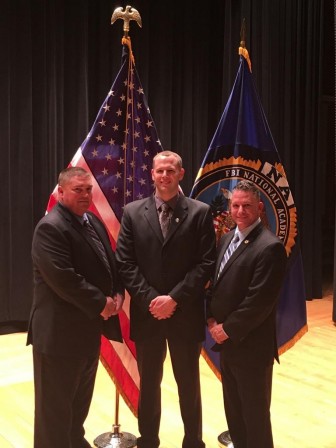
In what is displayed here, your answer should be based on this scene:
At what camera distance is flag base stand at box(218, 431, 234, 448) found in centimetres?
308

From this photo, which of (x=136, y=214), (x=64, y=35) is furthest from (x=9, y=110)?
(x=136, y=214)

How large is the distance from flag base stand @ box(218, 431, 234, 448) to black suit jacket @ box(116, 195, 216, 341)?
0.71 meters

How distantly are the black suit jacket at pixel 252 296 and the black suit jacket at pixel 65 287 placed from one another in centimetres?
56

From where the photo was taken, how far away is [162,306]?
8.71 feet

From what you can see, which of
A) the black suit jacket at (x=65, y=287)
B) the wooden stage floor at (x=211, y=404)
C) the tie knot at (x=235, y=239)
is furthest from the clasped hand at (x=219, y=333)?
the wooden stage floor at (x=211, y=404)

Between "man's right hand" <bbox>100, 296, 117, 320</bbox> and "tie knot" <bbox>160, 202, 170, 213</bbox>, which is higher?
"tie knot" <bbox>160, 202, 170, 213</bbox>

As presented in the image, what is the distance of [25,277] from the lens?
548 centimetres

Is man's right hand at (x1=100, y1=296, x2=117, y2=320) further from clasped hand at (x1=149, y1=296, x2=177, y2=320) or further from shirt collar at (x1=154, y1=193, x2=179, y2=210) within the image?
shirt collar at (x1=154, y1=193, x2=179, y2=210)

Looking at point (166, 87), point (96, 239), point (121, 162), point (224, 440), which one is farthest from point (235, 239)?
point (166, 87)

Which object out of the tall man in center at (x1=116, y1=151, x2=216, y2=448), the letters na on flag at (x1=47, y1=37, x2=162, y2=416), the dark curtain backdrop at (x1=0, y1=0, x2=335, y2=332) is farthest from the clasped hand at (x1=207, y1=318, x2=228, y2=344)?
the dark curtain backdrop at (x1=0, y1=0, x2=335, y2=332)

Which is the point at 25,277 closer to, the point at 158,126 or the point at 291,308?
the point at 158,126

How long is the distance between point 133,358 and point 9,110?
2.96m

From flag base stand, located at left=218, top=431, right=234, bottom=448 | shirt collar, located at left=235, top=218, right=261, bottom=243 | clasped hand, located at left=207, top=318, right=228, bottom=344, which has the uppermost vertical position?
shirt collar, located at left=235, top=218, right=261, bottom=243

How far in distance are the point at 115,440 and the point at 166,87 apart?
13.4 feet
